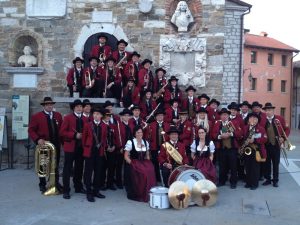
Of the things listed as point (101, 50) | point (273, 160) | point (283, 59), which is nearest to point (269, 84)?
point (283, 59)

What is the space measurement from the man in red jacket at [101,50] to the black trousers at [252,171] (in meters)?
4.32

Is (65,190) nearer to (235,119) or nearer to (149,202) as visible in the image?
(149,202)

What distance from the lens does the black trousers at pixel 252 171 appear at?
8.88 metres

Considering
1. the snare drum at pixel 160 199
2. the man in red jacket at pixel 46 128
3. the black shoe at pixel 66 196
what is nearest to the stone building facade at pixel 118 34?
the man in red jacket at pixel 46 128

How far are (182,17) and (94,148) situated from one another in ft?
16.1

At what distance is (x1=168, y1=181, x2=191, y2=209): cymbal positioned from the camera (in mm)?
6930

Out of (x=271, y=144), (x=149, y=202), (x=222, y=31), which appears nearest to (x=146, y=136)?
(x=149, y=202)

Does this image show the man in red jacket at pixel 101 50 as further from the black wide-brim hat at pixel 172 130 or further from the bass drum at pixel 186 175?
the bass drum at pixel 186 175

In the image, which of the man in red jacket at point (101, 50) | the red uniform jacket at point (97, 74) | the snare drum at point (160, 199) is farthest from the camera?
the man in red jacket at point (101, 50)

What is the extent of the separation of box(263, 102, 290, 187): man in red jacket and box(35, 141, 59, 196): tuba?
4.64 meters

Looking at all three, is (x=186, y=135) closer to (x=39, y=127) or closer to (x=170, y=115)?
(x=170, y=115)

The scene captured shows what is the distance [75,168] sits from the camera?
8.23m

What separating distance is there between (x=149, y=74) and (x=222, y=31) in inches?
91.8

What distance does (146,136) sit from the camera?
29.0 feet
